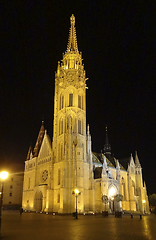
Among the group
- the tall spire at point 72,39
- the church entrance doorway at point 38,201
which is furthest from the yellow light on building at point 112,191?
the tall spire at point 72,39

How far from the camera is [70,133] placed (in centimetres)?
5562

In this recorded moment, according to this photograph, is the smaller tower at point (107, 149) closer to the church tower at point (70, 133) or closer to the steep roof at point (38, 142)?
the church tower at point (70, 133)

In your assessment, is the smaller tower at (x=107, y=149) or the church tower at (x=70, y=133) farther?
the smaller tower at (x=107, y=149)

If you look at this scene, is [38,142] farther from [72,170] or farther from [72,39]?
[72,39]

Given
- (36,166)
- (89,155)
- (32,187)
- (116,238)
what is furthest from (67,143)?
(116,238)

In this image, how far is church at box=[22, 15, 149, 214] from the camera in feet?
169

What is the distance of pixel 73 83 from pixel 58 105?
7893mm

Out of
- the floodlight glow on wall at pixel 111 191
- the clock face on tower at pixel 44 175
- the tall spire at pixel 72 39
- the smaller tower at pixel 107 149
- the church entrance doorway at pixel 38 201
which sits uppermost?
the tall spire at pixel 72 39

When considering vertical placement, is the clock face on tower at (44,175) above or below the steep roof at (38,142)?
below

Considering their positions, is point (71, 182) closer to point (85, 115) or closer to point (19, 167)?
point (85, 115)

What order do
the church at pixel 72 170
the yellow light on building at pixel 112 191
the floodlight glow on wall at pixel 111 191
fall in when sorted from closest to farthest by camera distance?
the church at pixel 72 170
the floodlight glow on wall at pixel 111 191
the yellow light on building at pixel 112 191

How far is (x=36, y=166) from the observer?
6475 centimetres

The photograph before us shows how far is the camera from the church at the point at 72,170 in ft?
169

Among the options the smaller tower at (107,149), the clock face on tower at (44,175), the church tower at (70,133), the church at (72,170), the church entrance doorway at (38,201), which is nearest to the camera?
→ the church tower at (70,133)
